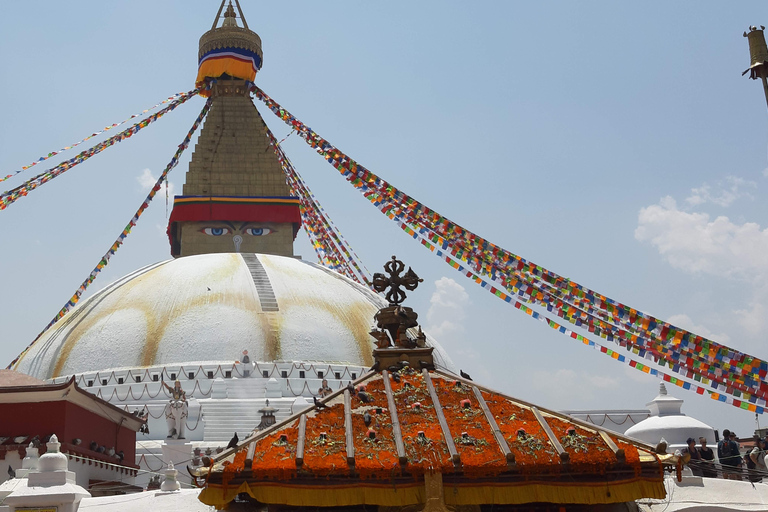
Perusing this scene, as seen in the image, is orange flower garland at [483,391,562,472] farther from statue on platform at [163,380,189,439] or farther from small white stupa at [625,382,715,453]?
statue on platform at [163,380,189,439]

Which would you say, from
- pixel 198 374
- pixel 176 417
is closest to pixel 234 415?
pixel 176 417

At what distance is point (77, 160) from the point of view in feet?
81.2

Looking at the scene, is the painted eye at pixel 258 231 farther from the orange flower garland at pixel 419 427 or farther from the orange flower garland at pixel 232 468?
the orange flower garland at pixel 232 468

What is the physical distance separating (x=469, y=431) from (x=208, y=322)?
1645 cm

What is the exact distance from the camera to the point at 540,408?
23.0 feet

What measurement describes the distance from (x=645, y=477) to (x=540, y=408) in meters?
1.02

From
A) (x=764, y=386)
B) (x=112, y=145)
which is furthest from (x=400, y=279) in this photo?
(x=112, y=145)

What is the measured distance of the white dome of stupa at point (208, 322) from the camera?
859 inches

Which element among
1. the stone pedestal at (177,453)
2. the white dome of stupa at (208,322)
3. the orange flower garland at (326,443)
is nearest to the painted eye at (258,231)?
the white dome of stupa at (208,322)

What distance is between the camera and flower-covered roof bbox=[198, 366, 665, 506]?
20.1 feet

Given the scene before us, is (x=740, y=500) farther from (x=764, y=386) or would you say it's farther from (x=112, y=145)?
(x=112, y=145)

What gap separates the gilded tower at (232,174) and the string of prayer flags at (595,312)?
51.3 ft

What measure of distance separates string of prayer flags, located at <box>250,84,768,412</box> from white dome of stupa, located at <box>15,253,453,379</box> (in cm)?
667

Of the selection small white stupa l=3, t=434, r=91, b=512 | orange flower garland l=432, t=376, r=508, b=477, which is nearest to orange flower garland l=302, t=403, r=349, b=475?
orange flower garland l=432, t=376, r=508, b=477
